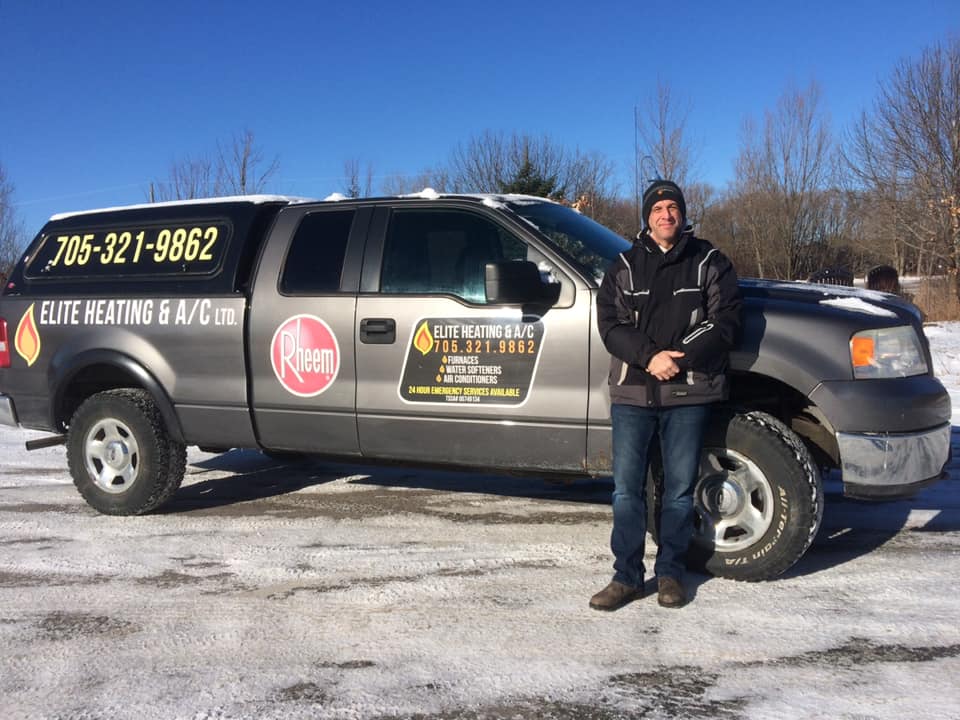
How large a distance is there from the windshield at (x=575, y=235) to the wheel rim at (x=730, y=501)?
110cm

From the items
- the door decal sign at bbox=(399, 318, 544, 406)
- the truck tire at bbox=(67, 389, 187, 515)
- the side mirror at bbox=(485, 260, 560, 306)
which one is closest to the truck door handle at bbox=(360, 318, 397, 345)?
the door decal sign at bbox=(399, 318, 544, 406)

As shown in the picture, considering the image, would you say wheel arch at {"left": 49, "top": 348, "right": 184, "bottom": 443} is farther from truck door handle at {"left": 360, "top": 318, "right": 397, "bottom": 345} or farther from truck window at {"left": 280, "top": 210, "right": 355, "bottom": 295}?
truck door handle at {"left": 360, "top": 318, "right": 397, "bottom": 345}

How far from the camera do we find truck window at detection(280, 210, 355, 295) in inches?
185

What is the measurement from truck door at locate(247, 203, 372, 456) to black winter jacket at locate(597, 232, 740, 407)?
1696mm

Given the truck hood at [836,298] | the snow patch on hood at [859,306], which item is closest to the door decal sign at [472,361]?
the truck hood at [836,298]

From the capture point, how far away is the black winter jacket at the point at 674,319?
3.43 m

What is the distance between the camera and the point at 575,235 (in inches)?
179

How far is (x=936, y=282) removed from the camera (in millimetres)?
19766

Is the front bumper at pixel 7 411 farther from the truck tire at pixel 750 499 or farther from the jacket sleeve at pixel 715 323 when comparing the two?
the jacket sleeve at pixel 715 323

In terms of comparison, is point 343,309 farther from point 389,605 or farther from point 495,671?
point 495,671

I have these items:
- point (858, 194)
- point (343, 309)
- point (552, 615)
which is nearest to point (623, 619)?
point (552, 615)

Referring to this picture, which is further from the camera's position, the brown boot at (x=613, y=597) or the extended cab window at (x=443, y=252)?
the extended cab window at (x=443, y=252)

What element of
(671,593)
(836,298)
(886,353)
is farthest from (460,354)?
(886,353)

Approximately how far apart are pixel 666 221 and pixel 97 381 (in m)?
4.04
